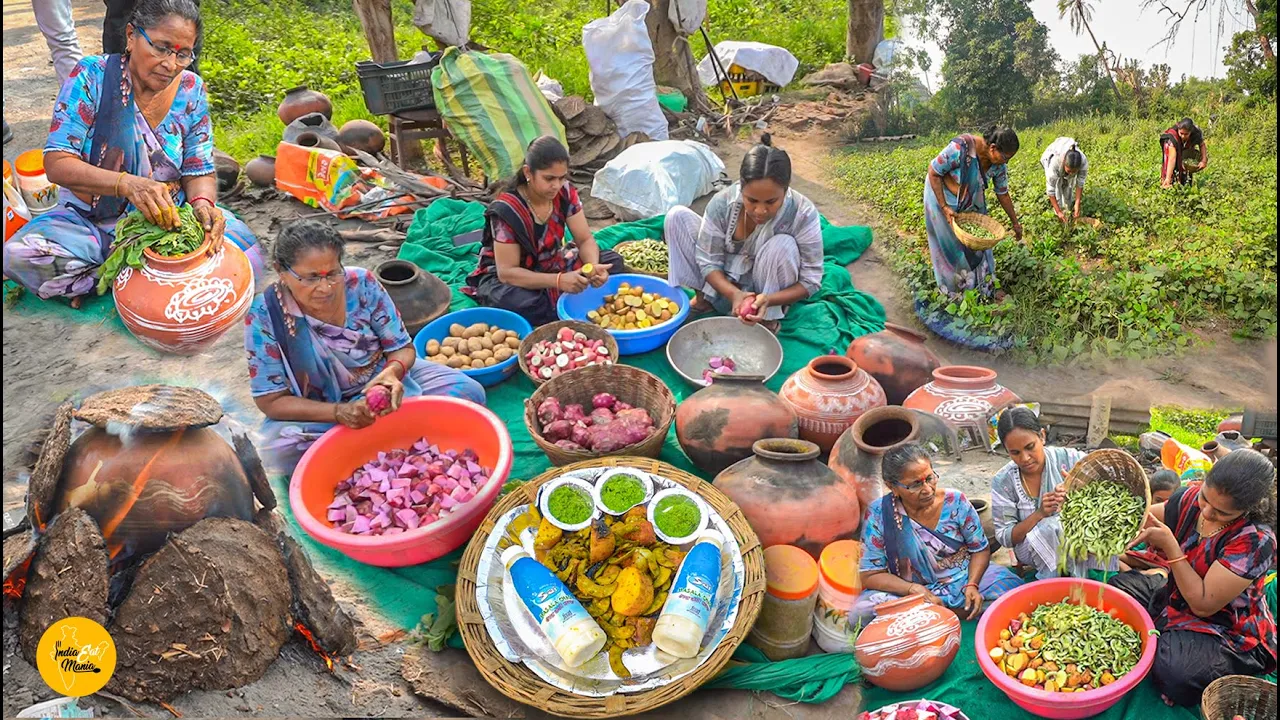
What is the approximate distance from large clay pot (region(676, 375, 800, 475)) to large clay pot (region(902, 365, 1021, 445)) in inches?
20.2

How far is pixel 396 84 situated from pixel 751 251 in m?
2.97

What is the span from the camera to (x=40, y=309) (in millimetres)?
3516

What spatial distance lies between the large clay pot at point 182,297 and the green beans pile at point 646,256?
230cm

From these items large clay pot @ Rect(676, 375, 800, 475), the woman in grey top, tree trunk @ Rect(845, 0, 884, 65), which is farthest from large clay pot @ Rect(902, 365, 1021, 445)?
tree trunk @ Rect(845, 0, 884, 65)

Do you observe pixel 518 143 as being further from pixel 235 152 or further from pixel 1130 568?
pixel 1130 568

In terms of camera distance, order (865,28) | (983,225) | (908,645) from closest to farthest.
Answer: (908,645), (983,225), (865,28)

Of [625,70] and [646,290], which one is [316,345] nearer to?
[646,290]

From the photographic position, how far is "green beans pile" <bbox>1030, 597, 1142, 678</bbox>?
7.33 ft

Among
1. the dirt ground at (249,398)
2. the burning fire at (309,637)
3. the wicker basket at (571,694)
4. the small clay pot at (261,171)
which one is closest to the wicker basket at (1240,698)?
the dirt ground at (249,398)

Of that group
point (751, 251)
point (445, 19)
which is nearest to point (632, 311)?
point (751, 251)

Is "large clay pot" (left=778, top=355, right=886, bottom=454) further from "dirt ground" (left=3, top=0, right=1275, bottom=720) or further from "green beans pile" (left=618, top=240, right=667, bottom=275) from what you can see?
"green beans pile" (left=618, top=240, right=667, bottom=275)

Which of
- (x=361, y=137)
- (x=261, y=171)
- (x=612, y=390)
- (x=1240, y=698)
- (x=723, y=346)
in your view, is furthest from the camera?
(x=361, y=137)

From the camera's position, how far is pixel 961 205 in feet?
13.7

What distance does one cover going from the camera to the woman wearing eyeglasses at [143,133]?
2475 mm
